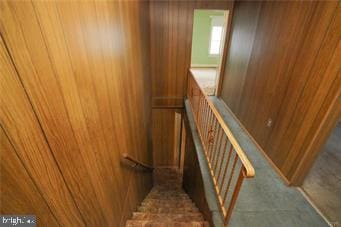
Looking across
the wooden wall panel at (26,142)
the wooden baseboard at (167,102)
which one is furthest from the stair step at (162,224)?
the wooden baseboard at (167,102)

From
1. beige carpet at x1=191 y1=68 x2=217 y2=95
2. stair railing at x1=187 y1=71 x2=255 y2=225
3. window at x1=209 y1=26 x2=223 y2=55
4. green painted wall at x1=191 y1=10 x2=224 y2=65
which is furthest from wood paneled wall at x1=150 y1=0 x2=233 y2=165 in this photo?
window at x1=209 y1=26 x2=223 y2=55

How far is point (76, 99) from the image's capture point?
0.83 meters

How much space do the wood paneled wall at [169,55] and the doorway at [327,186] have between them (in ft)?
10.5

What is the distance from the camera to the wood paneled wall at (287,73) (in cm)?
164

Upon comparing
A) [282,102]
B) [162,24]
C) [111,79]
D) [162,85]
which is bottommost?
[162,85]

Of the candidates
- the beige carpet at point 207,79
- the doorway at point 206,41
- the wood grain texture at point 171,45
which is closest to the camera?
Result: the wood grain texture at point 171,45

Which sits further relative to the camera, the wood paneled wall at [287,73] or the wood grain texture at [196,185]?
the wood grain texture at [196,185]

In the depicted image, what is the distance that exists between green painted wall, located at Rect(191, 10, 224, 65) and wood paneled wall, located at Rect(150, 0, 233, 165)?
349 cm

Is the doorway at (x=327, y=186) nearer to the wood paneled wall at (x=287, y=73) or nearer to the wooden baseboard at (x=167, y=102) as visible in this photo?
the wood paneled wall at (x=287, y=73)

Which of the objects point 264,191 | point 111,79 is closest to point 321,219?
point 264,191

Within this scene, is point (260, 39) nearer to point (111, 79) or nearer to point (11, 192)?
point (111, 79)

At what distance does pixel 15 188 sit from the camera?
20.5 inches

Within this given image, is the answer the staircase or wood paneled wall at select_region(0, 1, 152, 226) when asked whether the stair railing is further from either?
wood paneled wall at select_region(0, 1, 152, 226)

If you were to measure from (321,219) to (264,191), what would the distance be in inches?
21.6
